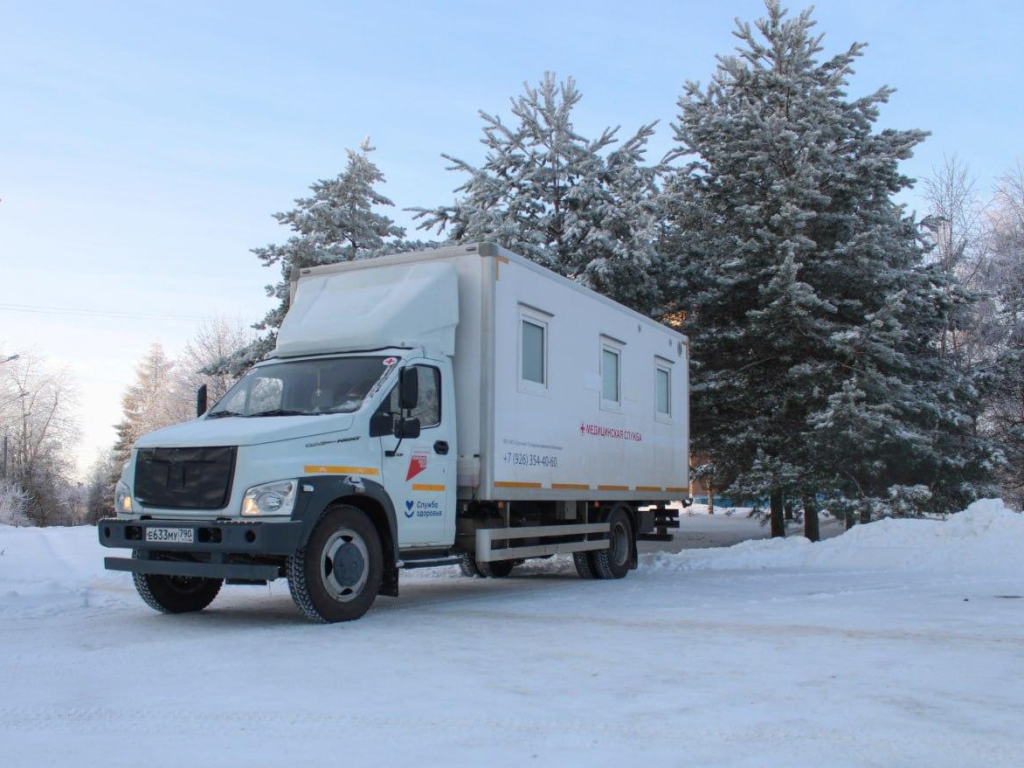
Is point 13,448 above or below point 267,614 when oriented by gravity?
above

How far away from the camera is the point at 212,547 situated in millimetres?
8352

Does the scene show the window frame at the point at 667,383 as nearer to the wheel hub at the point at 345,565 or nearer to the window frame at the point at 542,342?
the window frame at the point at 542,342

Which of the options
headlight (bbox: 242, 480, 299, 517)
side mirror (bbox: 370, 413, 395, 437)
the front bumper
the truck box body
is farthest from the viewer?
the truck box body

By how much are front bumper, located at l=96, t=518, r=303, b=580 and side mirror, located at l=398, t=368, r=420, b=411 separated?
168 centimetres

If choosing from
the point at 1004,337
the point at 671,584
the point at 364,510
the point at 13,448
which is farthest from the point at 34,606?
the point at 13,448

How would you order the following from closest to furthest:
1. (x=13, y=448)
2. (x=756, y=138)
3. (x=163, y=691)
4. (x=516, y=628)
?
1. (x=163, y=691)
2. (x=516, y=628)
3. (x=756, y=138)
4. (x=13, y=448)

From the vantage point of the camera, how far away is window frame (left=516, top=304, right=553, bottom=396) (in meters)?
11.2

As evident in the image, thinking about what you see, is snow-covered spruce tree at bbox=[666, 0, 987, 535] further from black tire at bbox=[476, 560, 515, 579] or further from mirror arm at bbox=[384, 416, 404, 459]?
mirror arm at bbox=[384, 416, 404, 459]

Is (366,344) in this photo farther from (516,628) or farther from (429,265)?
(516,628)

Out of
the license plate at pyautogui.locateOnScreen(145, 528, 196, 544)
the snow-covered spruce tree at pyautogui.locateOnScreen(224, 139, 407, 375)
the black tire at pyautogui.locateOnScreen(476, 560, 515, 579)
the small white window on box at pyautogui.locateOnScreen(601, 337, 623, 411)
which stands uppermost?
the snow-covered spruce tree at pyautogui.locateOnScreen(224, 139, 407, 375)

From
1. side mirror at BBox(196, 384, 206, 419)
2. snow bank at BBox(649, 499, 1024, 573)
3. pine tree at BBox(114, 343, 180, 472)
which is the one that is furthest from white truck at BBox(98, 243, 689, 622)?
pine tree at BBox(114, 343, 180, 472)

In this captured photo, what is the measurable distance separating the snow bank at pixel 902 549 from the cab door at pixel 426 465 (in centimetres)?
655

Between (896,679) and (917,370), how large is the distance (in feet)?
55.2

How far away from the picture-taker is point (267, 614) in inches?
385
